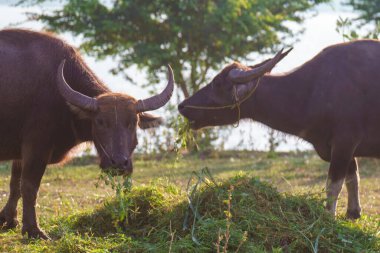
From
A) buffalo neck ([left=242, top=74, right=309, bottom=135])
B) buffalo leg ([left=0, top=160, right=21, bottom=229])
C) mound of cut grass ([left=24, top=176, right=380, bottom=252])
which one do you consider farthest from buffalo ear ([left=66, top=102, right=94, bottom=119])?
buffalo neck ([left=242, top=74, right=309, bottom=135])

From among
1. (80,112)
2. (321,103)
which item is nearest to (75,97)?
(80,112)

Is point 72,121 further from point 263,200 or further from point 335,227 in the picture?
point 335,227

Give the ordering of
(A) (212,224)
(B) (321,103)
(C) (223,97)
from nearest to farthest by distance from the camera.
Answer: (A) (212,224), (B) (321,103), (C) (223,97)

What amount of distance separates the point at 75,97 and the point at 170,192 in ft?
4.31

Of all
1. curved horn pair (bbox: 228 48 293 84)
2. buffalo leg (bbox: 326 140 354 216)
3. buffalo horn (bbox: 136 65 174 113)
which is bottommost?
buffalo leg (bbox: 326 140 354 216)

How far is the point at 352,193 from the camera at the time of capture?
791cm

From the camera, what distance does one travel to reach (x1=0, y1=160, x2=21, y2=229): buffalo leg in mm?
7250

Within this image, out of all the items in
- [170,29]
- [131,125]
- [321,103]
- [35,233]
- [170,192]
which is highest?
[170,29]

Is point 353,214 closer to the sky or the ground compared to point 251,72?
closer to the ground

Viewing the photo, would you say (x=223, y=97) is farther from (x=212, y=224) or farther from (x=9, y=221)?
(x=9, y=221)

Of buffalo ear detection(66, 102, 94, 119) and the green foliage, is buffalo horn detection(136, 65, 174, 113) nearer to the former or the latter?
buffalo ear detection(66, 102, 94, 119)

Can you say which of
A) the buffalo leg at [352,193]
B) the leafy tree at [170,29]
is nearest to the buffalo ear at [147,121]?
the buffalo leg at [352,193]

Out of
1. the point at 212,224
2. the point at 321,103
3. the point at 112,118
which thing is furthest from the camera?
the point at 321,103

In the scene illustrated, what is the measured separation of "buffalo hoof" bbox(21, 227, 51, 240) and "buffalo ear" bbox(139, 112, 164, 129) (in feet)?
4.44
